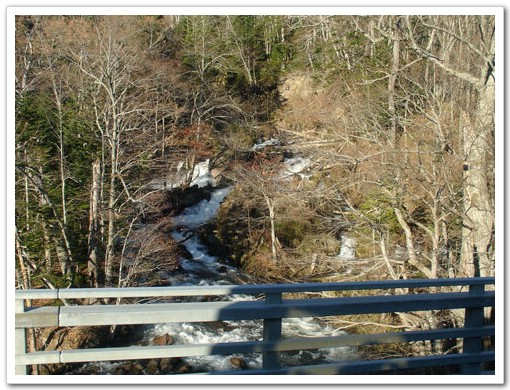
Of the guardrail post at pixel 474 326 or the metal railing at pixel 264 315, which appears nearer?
the metal railing at pixel 264 315

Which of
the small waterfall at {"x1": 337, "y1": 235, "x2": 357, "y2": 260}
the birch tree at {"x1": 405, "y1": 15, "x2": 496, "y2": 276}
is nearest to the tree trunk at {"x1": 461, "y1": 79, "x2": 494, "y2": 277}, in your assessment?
the birch tree at {"x1": 405, "y1": 15, "x2": 496, "y2": 276}

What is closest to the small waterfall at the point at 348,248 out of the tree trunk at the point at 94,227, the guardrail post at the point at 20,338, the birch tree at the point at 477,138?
the birch tree at the point at 477,138

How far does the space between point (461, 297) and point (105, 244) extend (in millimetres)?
14644

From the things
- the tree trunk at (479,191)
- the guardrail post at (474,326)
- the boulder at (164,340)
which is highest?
the tree trunk at (479,191)

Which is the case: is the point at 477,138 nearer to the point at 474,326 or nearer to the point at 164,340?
the point at 474,326

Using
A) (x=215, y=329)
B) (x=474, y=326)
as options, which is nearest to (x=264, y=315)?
(x=474, y=326)

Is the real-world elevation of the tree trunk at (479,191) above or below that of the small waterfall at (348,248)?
above

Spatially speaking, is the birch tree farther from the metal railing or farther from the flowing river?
the metal railing

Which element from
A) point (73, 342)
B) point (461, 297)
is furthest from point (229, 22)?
point (461, 297)

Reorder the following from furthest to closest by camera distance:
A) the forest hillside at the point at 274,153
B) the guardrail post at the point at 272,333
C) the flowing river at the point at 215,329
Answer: the flowing river at the point at 215,329, the forest hillside at the point at 274,153, the guardrail post at the point at 272,333

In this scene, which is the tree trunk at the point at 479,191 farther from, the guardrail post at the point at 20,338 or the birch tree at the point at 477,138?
the guardrail post at the point at 20,338

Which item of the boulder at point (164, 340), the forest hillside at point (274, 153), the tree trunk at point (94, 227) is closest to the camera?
the forest hillside at point (274, 153)

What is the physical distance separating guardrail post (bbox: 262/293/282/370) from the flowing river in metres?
4.12

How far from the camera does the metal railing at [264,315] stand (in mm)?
2834
